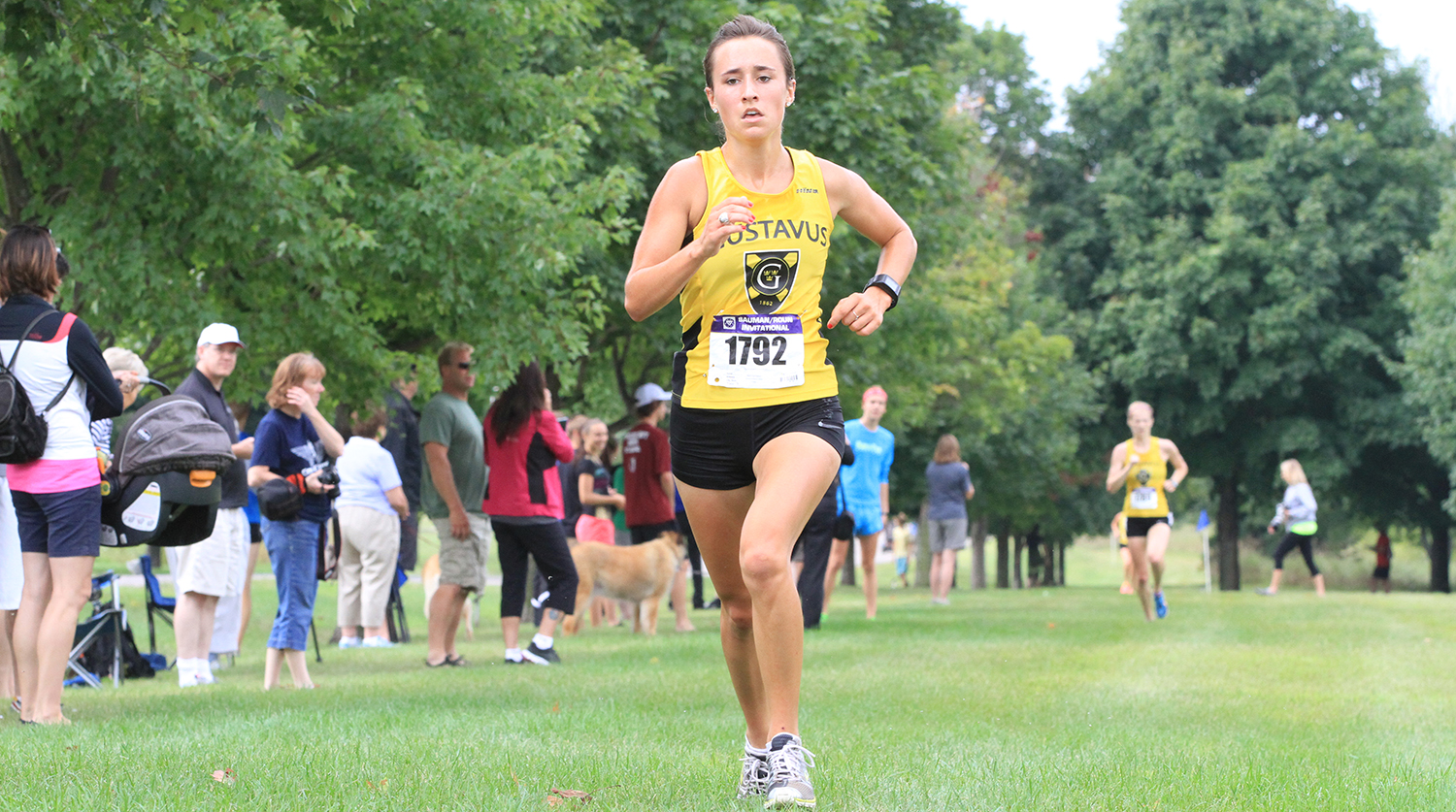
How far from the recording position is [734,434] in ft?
15.0

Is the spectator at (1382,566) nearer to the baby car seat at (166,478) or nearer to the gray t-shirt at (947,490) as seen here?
the gray t-shirt at (947,490)

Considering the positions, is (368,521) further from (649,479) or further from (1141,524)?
(1141,524)

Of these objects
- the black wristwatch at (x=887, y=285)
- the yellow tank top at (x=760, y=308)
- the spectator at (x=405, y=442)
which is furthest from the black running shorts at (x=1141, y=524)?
the yellow tank top at (x=760, y=308)

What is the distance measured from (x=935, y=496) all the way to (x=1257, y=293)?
53.4 ft

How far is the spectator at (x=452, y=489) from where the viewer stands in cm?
1073

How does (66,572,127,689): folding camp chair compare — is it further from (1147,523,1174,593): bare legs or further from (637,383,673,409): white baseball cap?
(1147,523,1174,593): bare legs

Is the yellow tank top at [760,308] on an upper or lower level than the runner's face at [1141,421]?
lower

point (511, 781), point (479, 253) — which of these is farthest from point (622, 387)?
point (511, 781)

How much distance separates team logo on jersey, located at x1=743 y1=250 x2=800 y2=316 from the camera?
456 centimetres

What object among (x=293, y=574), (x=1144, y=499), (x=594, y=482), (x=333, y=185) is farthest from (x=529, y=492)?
(x=1144, y=499)

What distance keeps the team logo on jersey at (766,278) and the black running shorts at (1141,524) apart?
11353 millimetres

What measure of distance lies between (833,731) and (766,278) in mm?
2690

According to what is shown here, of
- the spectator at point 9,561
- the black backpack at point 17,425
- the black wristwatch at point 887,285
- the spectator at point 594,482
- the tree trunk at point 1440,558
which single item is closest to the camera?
the black wristwatch at point 887,285

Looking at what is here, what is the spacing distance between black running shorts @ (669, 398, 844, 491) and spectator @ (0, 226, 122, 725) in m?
3.52
